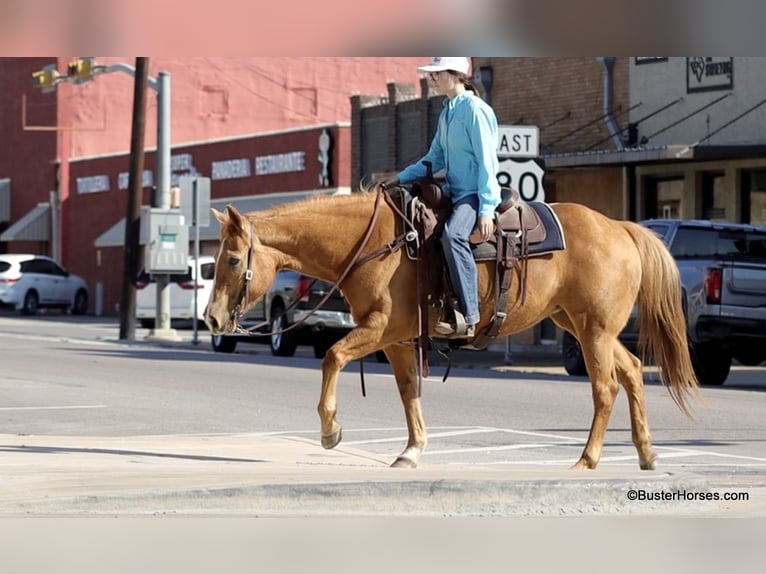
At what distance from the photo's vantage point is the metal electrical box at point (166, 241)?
34.5 m

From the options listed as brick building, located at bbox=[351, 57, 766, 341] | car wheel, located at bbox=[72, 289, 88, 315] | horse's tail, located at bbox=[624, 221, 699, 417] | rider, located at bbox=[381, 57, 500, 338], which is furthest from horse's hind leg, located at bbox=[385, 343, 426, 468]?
car wheel, located at bbox=[72, 289, 88, 315]

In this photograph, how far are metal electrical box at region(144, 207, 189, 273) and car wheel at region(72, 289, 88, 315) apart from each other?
1870 cm

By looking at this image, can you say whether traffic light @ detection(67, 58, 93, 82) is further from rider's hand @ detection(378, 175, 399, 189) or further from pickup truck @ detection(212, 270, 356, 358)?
rider's hand @ detection(378, 175, 399, 189)

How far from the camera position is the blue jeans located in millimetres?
10445

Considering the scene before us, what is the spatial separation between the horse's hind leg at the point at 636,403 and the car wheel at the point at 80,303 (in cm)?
4319

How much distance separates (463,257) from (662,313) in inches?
68.5

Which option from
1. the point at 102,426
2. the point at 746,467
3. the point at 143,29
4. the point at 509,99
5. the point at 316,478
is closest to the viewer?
the point at 143,29

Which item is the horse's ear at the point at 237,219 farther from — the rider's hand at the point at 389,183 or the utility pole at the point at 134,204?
the utility pole at the point at 134,204

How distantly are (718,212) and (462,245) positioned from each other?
1991 centimetres

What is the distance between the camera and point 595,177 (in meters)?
31.9

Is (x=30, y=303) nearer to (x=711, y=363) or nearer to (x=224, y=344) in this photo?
(x=224, y=344)

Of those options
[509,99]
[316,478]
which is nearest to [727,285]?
[316,478]

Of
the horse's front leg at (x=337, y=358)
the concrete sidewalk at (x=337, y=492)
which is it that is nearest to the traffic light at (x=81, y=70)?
the horse's front leg at (x=337, y=358)

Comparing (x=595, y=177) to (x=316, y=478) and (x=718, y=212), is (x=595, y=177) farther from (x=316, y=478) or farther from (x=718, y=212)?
(x=316, y=478)
